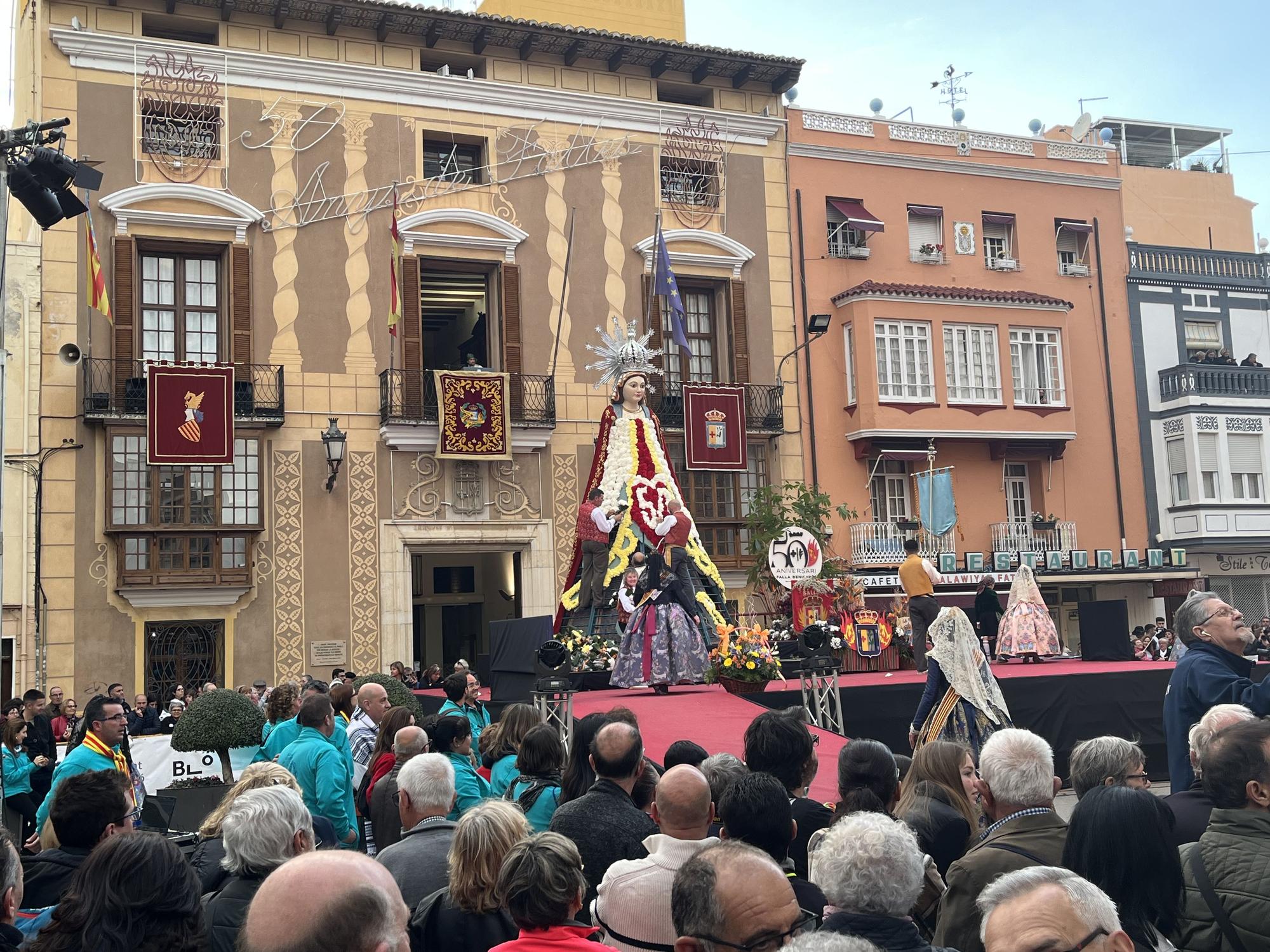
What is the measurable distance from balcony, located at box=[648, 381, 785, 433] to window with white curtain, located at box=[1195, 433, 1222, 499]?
10.4m

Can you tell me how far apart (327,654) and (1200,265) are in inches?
888

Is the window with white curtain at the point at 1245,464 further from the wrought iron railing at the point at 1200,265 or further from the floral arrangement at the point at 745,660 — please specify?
the floral arrangement at the point at 745,660

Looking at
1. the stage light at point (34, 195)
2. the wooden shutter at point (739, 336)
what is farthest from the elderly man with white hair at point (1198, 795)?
the wooden shutter at point (739, 336)

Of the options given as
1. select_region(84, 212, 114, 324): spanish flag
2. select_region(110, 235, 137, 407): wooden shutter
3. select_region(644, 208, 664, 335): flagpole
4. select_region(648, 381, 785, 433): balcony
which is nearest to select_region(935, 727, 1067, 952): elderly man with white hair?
select_region(84, 212, 114, 324): spanish flag

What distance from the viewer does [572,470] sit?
24844mm

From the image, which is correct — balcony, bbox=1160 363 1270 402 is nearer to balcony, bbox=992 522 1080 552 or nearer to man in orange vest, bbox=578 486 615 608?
balcony, bbox=992 522 1080 552

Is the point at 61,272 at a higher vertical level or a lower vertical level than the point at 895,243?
lower

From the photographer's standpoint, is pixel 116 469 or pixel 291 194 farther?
pixel 291 194

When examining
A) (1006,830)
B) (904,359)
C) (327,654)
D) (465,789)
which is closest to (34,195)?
(465,789)

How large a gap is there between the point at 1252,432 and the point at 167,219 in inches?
952

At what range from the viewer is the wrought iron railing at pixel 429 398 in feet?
76.7

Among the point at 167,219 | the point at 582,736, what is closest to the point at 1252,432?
the point at 167,219

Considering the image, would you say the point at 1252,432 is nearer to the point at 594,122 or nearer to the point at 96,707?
the point at 594,122

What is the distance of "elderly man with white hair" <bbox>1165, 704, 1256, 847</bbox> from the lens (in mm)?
4770
